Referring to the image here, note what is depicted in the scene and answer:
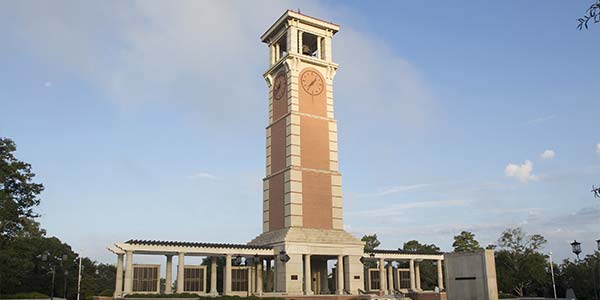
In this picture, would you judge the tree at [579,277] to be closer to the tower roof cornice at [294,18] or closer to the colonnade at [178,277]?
the colonnade at [178,277]

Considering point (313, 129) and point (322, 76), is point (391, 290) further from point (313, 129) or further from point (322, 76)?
point (322, 76)

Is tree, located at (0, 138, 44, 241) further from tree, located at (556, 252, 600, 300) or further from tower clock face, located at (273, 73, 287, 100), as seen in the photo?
tree, located at (556, 252, 600, 300)

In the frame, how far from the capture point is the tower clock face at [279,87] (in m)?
60.5

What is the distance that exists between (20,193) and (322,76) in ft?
112

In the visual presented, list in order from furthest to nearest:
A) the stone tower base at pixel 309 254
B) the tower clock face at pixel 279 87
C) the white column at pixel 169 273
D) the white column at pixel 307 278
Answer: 1. the tower clock face at pixel 279 87
2. the stone tower base at pixel 309 254
3. the white column at pixel 307 278
4. the white column at pixel 169 273

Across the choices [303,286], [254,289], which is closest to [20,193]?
[254,289]

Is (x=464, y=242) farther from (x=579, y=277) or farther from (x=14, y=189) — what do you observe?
(x=14, y=189)

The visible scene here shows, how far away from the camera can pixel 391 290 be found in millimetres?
57344

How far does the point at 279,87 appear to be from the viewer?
6144 cm

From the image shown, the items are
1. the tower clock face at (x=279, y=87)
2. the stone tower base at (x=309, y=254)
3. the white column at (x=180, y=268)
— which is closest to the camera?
the white column at (x=180, y=268)

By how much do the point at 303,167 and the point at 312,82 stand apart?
10.6 m

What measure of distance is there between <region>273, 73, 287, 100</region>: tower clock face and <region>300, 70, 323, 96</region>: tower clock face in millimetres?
2333

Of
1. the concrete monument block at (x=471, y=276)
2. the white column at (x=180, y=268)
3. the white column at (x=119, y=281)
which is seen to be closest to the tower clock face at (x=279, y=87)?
the white column at (x=180, y=268)

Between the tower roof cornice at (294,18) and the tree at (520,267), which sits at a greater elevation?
the tower roof cornice at (294,18)
